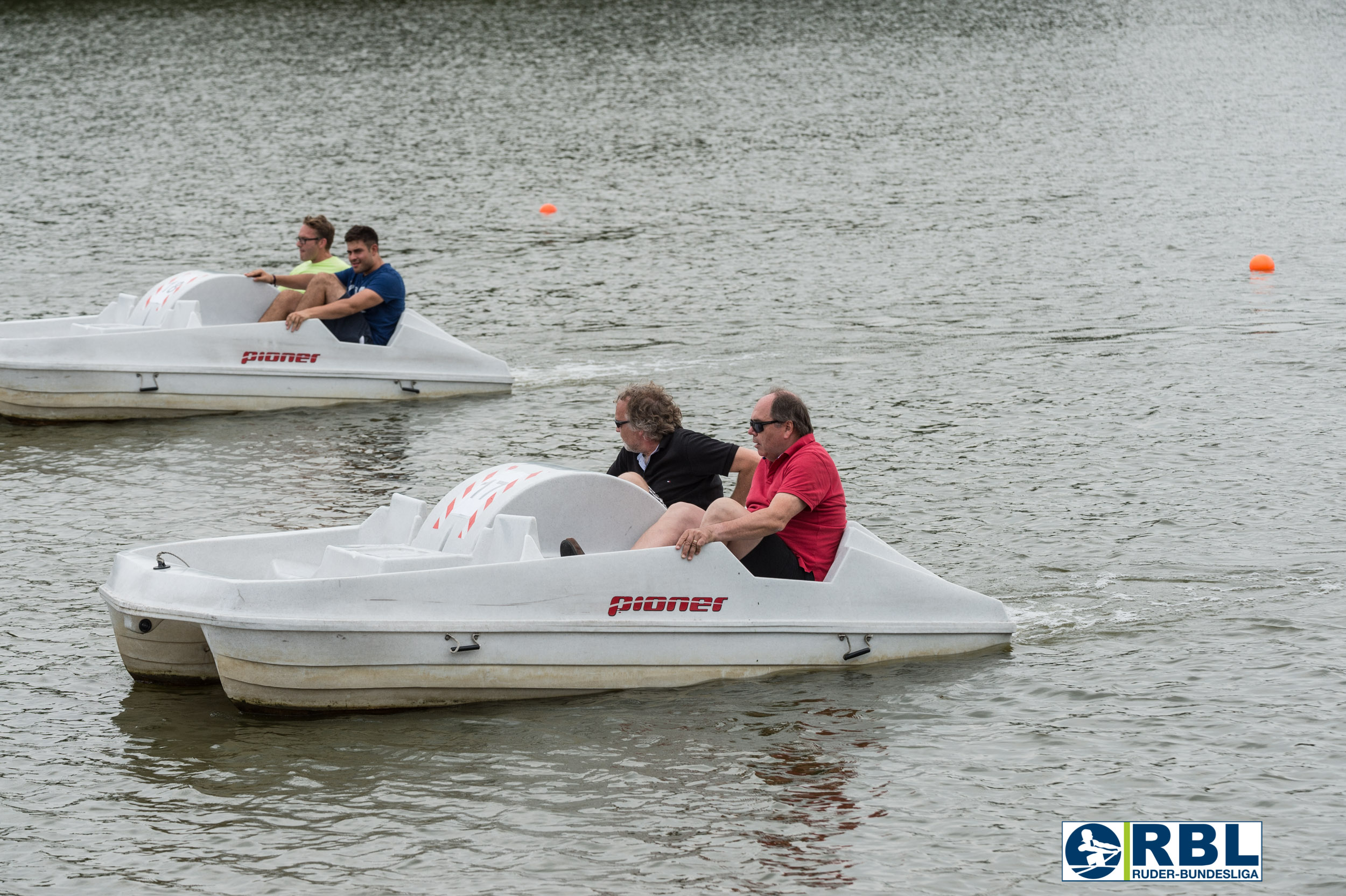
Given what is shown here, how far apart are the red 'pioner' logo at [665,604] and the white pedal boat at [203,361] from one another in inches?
324

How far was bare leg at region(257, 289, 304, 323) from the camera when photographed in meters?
16.3

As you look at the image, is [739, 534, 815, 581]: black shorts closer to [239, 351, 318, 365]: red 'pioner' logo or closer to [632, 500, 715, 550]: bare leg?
[632, 500, 715, 550]: bare leg

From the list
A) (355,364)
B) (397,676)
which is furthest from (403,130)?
(397,676)

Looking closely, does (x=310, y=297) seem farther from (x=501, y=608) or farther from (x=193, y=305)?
(x=501, y=608)

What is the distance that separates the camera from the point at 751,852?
7438 mm

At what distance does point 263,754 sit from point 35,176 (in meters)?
27.2

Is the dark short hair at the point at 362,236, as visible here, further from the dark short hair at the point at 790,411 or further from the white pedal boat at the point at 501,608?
the dark short hair at the point at 790,411

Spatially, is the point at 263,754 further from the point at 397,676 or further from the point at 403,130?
the point at 403,130

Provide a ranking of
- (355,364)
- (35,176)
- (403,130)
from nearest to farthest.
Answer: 1. (355,364)
2. (35,176)
3. (403,130)

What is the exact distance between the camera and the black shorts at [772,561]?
934cm

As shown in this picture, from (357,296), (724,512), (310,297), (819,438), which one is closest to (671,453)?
(724,512)

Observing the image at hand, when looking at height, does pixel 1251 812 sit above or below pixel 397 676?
below

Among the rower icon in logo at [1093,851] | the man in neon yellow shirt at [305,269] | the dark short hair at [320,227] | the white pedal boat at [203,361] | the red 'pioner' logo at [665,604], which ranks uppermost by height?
the dark short hair at [320,227]

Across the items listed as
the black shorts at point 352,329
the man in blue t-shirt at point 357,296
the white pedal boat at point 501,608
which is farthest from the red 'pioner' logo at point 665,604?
the black shorts at point 352,329
